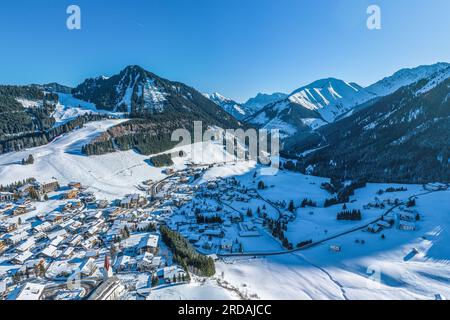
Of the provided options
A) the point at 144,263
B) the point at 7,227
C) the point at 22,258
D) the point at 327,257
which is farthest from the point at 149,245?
the point at 7,227

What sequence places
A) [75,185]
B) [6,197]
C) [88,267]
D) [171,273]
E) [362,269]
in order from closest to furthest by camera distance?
[171,273] → [88,267] → [362,269] → [6,197] → [75,185]

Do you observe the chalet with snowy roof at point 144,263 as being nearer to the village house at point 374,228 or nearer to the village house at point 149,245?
the village house at point 149,245

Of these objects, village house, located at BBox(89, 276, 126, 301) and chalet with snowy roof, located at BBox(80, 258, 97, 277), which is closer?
village house, located at BBox(89, 276, 126, 301)

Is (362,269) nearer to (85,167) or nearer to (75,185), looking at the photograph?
(75,185)

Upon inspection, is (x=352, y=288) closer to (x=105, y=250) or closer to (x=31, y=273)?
(x=105, y=250)

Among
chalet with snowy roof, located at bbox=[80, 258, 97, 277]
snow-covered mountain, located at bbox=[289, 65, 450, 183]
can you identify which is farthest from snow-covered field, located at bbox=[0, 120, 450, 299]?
snow-covered mountain, located at bbox=[289, 65, 450, 183]

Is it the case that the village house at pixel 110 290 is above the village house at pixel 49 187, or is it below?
below

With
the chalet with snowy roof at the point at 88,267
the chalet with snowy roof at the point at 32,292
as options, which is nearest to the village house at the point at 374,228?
the chalet with snowy roof at the point at 88,267

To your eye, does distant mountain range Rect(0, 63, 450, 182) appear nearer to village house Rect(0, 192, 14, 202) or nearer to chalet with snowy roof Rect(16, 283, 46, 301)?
village house Rect(0, 192, 14, 202)

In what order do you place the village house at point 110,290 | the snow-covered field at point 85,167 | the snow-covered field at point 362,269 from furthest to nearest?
the snow-covered field at point 85,167 < the snow-covered field at point 362,269 < the village house at point 110,290

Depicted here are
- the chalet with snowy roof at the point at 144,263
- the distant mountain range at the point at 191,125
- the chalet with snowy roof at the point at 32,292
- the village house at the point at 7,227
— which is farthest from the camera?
the distant mountain range at the point at 191,125

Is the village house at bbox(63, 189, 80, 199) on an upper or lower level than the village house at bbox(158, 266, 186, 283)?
upper
